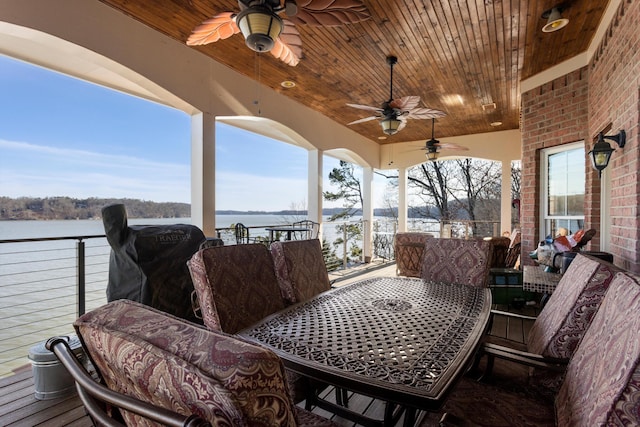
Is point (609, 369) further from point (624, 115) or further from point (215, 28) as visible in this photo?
point (215, 28)

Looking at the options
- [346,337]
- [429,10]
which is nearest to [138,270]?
[346,337]

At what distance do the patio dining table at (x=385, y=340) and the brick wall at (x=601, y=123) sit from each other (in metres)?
1.34

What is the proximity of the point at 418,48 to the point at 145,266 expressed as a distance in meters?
3.54

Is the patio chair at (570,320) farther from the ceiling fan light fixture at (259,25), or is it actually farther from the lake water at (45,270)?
the lake water at (45,270)

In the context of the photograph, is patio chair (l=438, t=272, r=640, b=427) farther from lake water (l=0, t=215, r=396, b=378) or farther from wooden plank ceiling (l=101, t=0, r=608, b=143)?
lake water (l=0, t=215, r=396, b=378)

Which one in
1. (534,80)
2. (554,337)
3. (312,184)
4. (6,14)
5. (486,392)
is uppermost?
(534,80)

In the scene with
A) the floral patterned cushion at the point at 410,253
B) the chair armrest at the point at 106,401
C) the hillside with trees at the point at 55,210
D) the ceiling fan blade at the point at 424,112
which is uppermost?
→ the ceiling fan blade at the point at 424,112

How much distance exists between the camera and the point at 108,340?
2.23ft

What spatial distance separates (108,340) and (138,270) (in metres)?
1.94

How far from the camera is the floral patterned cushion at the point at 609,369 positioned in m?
0.76

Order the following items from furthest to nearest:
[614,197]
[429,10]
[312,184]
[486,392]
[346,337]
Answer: [312,184], [429,10], [614,197], [486,392], [346,337]

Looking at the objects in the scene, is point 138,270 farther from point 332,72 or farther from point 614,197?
point 614,197

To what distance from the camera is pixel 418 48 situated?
12.2 ft

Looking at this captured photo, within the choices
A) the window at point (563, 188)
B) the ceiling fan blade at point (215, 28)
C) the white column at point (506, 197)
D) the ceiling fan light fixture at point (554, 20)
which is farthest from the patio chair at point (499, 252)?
the ceiling fan blade at point (215, 28)
